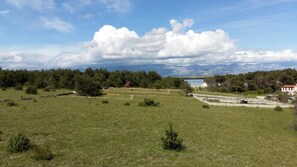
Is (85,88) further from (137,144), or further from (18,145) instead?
(18,145)

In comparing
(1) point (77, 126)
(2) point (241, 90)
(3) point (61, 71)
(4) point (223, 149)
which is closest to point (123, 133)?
(1) point (77, 126)

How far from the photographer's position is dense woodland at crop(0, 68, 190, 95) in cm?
11138

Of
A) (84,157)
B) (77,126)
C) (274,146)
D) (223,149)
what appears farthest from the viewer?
(77,126)

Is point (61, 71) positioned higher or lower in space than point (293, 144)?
higher

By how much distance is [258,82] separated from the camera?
542 feet

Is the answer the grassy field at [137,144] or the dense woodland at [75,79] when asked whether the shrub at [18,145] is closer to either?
the grassy field at [137,144]

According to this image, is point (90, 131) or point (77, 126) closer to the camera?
point (90, 131)

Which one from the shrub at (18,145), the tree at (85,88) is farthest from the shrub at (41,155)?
the tree at (85,88)

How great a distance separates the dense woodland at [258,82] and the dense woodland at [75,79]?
1204 inches

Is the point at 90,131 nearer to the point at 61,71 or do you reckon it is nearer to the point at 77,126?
Result: the point at 77,126

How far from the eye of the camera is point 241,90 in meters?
163

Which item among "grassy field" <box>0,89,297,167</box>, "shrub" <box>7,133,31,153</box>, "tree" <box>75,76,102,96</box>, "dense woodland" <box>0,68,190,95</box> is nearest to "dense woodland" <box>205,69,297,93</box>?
"dense woodland" <box>0,68,190,95</box>

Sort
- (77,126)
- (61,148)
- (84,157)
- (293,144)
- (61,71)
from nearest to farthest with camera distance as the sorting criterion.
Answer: (84,157) < (61,148) < (293,144) < (77,126) < (61,71)

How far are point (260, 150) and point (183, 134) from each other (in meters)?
7.20
